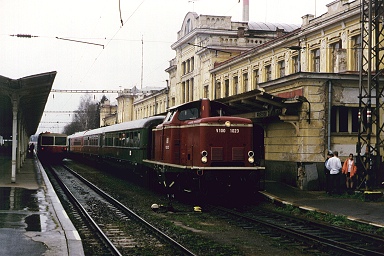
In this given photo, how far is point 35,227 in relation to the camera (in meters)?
10.9

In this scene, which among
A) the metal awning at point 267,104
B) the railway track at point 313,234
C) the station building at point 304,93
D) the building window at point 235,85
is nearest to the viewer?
the railway track at point 313,234

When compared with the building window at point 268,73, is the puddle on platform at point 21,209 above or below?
below

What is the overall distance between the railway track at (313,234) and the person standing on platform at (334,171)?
4681 mm

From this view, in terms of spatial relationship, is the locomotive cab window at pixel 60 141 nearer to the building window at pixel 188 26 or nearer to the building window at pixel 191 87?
the building window at pixel 191 87

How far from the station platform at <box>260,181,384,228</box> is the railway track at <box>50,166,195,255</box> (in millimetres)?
4911

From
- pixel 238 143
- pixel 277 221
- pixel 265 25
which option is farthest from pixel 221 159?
pixel 265 25

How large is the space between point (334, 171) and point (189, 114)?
561 cm

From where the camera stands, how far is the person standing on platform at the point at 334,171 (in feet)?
60.1

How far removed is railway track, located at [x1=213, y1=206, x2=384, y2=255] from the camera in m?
9.77

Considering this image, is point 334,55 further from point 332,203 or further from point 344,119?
point 332,203

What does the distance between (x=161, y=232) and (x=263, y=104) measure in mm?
10562

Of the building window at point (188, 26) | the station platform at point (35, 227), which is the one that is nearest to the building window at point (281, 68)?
the building window at point (188, 26)

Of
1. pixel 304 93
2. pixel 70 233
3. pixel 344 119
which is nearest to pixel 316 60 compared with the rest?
pixel 344 119

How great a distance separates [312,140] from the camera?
65.8 ft
